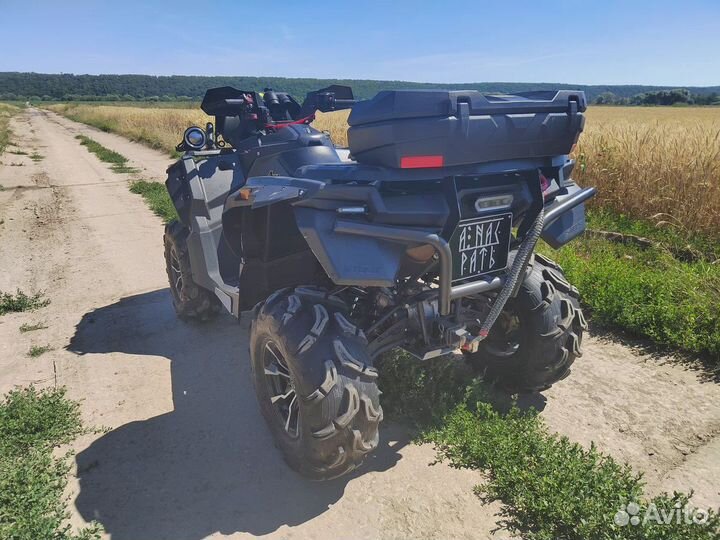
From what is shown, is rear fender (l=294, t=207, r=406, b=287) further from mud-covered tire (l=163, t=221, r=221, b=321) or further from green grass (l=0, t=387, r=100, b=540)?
mud-covered tire (l=163, t=221, r=221, b=321)

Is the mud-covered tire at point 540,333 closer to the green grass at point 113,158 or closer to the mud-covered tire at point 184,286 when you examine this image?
the mud-covered tire at point 184,286

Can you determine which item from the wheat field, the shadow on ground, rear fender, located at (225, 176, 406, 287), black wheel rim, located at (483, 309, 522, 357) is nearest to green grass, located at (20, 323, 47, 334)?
the shadow on ground

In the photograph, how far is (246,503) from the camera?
102 inches

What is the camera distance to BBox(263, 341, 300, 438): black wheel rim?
276cm

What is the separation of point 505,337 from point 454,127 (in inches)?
70.2

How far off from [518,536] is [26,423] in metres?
2.91

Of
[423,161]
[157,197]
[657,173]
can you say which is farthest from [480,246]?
[157,197]

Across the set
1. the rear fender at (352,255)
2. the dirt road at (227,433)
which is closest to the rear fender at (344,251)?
the rear fender at (352,255)

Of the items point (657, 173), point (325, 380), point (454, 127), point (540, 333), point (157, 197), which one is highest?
point (454, 127)

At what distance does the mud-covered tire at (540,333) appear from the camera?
3104 mm

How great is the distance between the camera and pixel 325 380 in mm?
2303

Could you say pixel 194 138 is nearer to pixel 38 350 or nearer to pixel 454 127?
pixel 38 350

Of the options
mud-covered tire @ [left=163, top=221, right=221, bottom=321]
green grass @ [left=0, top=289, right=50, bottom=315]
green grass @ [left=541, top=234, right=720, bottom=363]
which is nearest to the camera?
green grass @ [left=541, top=234, right=720, bottom=363]

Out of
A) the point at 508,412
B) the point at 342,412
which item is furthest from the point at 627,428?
the point at 342,412
